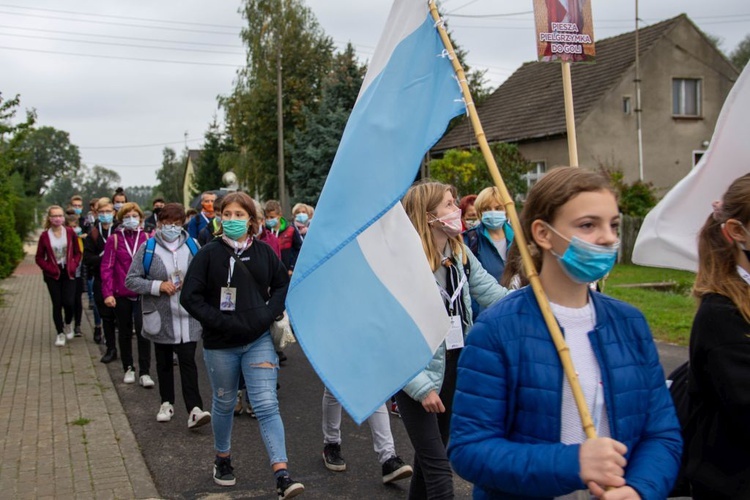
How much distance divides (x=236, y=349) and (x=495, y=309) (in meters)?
3.24

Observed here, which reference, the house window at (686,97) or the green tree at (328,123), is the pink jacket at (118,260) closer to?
the green tree at (328,123)

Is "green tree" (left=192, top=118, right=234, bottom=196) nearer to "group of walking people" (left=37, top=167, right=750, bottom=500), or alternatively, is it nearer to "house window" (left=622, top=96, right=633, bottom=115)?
"house window" (left=622, top=96, right=633, bottom=115)

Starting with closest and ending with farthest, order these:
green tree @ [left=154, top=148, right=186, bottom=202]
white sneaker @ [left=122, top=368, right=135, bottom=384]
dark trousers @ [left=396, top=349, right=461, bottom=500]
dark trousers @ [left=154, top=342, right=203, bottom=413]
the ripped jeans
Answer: dark trousers @ [left=396, top=349, right=461, bottom=500]
the ripped jeans
dark trousers @ [left=154, top=342, right=203, bottom=413]
white sneaker @ [left=122, top=368, right=135, bottom=384]
green tree @ [left=154, top=148, right=186, bottom=202]

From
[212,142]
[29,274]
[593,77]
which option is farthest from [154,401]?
[212,142]

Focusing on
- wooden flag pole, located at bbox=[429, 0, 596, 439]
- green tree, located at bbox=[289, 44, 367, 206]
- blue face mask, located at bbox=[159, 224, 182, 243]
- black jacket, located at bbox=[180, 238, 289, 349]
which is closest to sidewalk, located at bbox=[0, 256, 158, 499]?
black jacket, located at bbox=[180, 238, 289, 349]

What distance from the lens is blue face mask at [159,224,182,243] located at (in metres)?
7.17

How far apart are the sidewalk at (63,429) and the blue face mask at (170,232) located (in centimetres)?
169

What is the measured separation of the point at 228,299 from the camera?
539 cm

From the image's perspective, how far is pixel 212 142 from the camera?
61875mm

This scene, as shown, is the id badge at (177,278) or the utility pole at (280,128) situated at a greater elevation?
→ the utility pole at (280,128)

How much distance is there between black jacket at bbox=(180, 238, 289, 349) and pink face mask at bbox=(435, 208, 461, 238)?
1.66 metres

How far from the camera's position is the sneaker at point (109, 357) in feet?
32.9

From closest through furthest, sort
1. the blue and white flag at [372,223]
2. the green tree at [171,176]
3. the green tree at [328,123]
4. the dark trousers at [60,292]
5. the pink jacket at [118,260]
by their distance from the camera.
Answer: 1. the blue and white flag at [372,223]
2. the pink jacket at [118,260]
3. the dark trousers at [60,292]
4. the green tree at [328,123]
5. the green tree at [171,176]

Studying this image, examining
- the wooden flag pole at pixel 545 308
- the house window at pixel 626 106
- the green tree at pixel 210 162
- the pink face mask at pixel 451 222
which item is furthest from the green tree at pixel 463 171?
the green tree at pixel 210 162
